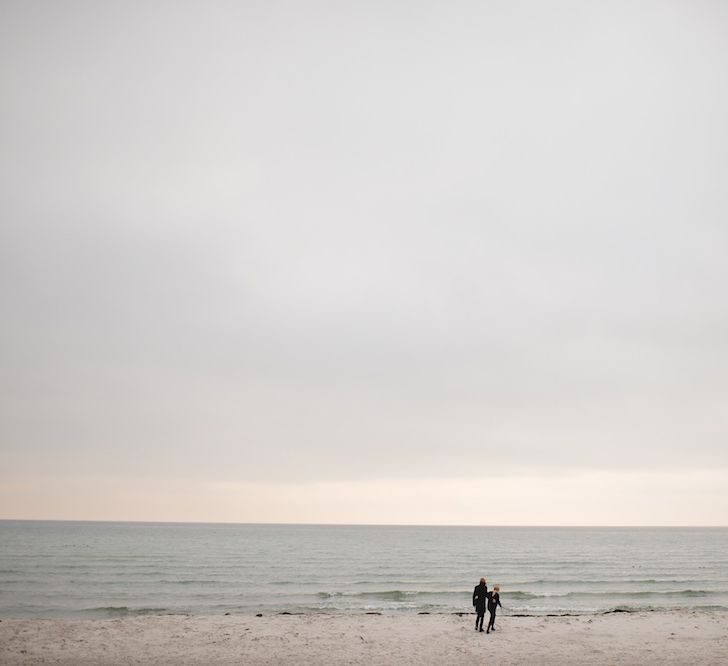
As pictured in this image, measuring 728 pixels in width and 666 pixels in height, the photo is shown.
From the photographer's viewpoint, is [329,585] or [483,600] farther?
[329,585]

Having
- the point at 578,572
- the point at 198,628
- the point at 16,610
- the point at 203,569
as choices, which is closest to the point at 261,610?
the point at 198,628

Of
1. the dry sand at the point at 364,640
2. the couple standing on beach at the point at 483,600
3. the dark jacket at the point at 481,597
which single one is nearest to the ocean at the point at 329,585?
the dry sand at the point at 364,640

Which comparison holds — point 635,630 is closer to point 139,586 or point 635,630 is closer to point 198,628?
point 198,628

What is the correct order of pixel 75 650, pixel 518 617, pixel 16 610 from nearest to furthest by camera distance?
pixel 75 650
pixel 518 617
pixel 16 610

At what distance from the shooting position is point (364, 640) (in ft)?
67.6

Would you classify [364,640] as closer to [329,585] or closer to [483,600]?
[483,600]

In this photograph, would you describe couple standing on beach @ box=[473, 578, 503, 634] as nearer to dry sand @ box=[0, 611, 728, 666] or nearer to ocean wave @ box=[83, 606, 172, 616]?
dry sand @ box=[0, 611, 728, 666]

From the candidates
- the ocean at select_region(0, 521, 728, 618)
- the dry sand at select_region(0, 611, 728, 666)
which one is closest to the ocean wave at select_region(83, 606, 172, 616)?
the ocean at select_region(0, 521, 728, 618)

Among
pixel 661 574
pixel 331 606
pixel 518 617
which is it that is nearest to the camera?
pixel 518 617

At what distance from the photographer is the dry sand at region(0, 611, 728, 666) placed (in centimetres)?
1788

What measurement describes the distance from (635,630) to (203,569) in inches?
1480

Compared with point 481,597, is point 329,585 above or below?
below

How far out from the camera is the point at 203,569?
5016 centimetres

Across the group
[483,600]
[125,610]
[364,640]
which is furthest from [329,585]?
[483,600]
